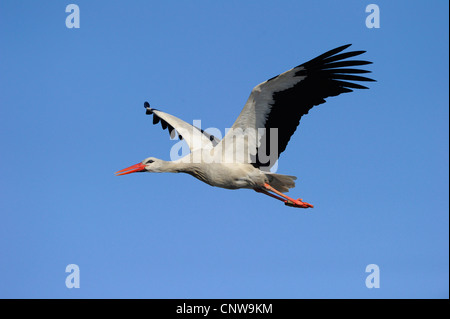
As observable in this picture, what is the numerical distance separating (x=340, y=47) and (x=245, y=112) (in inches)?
63.9

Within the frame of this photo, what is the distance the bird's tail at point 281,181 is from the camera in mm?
9258

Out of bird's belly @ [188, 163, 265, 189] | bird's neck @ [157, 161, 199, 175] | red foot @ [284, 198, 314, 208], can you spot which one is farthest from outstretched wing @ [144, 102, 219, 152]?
red foot @ [284, 198, 314, 208]

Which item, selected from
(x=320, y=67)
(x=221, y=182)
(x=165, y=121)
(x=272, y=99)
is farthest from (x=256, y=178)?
(x=165, y=121)

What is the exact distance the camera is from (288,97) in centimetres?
865

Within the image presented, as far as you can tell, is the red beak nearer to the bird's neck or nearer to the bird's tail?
the bird's neck

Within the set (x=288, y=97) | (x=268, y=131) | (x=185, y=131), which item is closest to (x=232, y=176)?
(x=268, y=131)

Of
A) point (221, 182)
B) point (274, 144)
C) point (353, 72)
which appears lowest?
point (221, 182)

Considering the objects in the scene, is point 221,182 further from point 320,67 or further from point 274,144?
point 320,67

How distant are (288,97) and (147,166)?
2582 millimetres

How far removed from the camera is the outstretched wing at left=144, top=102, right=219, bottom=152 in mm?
10258

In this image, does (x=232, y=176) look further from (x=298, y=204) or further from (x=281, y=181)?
(x=298, y=204)

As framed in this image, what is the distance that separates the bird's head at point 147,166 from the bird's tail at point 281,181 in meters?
1.76

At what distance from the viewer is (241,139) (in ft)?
29.2

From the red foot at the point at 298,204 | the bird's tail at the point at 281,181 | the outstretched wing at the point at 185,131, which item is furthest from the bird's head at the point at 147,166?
the red foot at the point at 298,204
